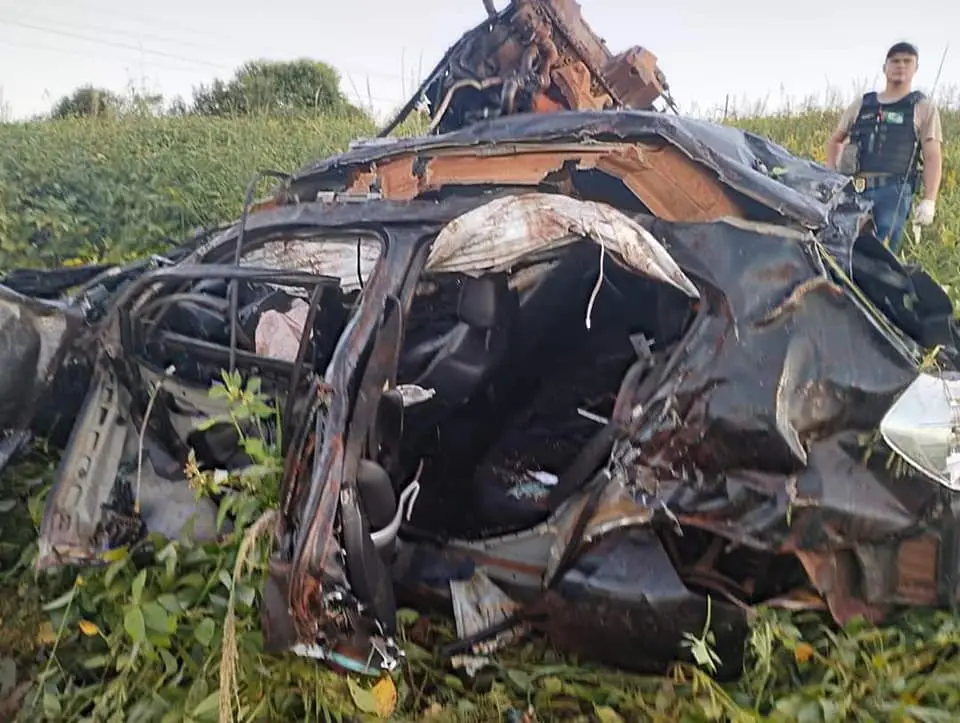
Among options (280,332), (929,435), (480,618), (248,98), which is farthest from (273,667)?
(248,98)

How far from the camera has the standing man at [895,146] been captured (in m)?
5.18

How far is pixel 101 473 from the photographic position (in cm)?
266

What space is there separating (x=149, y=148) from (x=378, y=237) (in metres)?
6.45

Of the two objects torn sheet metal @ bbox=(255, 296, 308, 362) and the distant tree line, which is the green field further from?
the distant tree line

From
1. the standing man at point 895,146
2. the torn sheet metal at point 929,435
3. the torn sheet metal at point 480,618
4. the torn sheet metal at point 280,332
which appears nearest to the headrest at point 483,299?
the torn sheet metal at point 280,332

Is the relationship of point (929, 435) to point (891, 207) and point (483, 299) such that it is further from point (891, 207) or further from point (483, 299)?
point (891, 207)

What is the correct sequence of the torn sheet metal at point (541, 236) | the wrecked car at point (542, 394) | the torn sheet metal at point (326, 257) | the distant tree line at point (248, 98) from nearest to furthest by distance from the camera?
the wrecked car at point (542, 394), the torn sheet metal at point (541, 236), the torn sheet metal at point (326, 257), the distant tree line at point (248, 98)

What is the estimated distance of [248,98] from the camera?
1137cm

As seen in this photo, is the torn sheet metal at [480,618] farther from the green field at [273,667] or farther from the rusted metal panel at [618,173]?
the rusted metal panel at [618,173]

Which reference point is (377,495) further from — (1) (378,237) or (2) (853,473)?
(2) (853,473)

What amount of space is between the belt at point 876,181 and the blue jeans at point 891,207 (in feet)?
0.06

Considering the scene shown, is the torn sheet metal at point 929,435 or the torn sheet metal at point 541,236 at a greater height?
the torn sheet metal at point 541,236

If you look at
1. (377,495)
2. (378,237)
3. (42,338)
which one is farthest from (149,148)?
(377,495)

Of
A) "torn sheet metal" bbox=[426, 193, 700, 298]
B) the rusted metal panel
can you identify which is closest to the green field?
"torn sheet metal" bbox=[426, 193, 700, 298]
